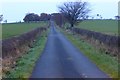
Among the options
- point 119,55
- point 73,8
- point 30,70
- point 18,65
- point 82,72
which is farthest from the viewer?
point 73,8

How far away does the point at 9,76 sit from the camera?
13.7m

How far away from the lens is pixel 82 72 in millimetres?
14766

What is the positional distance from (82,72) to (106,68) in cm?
171

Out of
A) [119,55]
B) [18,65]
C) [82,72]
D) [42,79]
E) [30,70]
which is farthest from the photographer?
[119,55]

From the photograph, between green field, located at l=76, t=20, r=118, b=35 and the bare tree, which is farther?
the bare tree


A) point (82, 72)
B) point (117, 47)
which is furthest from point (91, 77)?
point (117, 47)

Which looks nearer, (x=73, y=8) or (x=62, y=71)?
(x=62, y=71)

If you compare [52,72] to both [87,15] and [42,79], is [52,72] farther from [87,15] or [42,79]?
[87,15]

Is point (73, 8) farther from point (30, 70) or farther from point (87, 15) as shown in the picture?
point (30, 70)

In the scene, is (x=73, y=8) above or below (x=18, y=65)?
above

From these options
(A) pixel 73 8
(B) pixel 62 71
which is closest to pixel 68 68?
(B) pixel 62 71

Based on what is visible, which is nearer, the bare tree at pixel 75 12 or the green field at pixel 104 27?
the green field at pixel 104 27

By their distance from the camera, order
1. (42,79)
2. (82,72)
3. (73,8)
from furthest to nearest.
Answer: (73,8), (82,72), (42,79)

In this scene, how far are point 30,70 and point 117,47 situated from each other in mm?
7659
